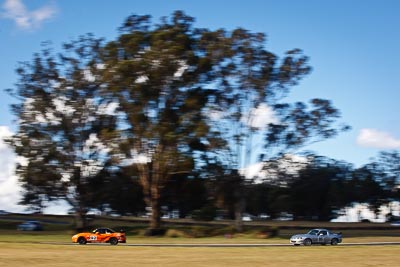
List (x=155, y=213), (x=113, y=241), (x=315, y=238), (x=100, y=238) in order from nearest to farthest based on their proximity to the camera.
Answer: (x=315, y=238)
(x=113, y=241)
(x=100, y=238)
(x=155, y=213)

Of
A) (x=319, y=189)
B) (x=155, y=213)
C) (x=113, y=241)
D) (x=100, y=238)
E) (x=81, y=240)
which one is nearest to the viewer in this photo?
(x=113, y=241)

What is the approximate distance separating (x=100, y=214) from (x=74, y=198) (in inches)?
1521

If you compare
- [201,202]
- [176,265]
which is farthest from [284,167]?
[176,265]

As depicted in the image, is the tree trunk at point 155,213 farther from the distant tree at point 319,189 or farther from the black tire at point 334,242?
the distant tree at point 319,189

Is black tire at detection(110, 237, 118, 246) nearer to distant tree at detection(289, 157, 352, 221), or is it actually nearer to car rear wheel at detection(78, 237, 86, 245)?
car rear wheel at detection(78, 237, 86, 245)

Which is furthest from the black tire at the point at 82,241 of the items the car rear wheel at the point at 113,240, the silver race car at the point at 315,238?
the silver race car at the point at 315,238

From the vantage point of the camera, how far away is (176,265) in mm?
24938

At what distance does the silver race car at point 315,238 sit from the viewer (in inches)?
1800

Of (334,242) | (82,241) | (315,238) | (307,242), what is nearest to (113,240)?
(82,241)

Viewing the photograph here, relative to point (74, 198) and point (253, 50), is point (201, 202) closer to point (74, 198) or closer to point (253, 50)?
point (74, 198)

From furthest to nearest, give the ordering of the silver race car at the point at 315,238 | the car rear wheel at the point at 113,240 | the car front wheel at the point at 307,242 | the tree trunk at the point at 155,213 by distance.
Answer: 1. the tree trunk at the point at 155,213
2. the car rear wheel at the point at 113,240
3. the silver race car at the point at 315,238
4. the car front wheel at the point at 307,242

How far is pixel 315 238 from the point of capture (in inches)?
1817

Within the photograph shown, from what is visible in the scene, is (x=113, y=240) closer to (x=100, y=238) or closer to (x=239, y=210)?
(x=100, y=238)

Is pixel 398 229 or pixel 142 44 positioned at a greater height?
pixel 142 44
